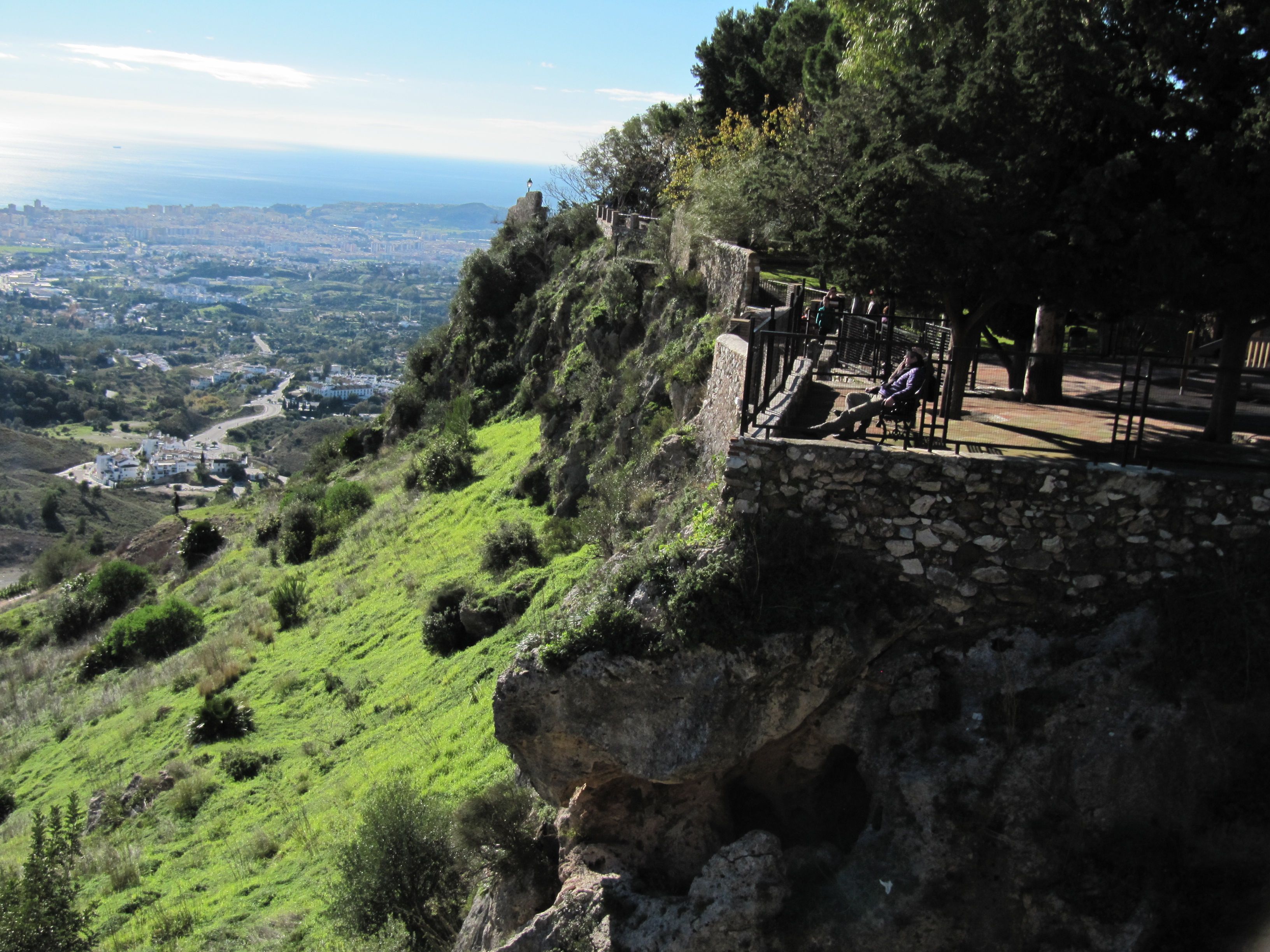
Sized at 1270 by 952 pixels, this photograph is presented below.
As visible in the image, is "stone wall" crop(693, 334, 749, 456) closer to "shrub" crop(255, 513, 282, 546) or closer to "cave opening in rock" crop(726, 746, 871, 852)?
"cave opening in rock" crop(726, 746, 871, 852)

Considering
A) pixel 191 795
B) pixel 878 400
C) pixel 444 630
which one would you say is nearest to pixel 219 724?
pixel 191 795

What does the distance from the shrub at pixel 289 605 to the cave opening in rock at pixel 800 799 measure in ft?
50.0

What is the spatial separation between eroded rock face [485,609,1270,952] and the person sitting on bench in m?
1.93

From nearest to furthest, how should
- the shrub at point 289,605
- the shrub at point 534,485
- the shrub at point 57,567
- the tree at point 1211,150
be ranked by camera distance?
the tree at point 1211,150 → the shrub at point 289,605 → the shrub at point 534,485 → the shrub at point 57,567

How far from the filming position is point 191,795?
14.6m

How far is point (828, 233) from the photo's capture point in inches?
392

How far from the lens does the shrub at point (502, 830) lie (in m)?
8.80

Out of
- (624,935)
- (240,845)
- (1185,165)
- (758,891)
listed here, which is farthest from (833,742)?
(240,845)

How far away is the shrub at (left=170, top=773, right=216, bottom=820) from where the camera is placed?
14500 millimetres

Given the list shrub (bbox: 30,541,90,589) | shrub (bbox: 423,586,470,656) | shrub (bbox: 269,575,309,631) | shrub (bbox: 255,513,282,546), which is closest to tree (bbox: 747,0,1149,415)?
shrub (bbox: 423,586,470,656)

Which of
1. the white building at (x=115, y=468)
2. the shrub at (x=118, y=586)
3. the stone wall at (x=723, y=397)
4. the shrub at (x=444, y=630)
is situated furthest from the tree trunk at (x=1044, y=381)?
the white building at (x=115, y=468)

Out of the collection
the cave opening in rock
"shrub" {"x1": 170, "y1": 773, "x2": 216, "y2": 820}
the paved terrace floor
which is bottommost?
"shrub" {"x1": 170, "y1": 773, "x2": 216, "y2": 820}

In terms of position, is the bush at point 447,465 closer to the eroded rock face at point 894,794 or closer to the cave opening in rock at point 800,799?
the eroded rock face at point 894,794

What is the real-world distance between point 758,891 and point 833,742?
1.62 m
